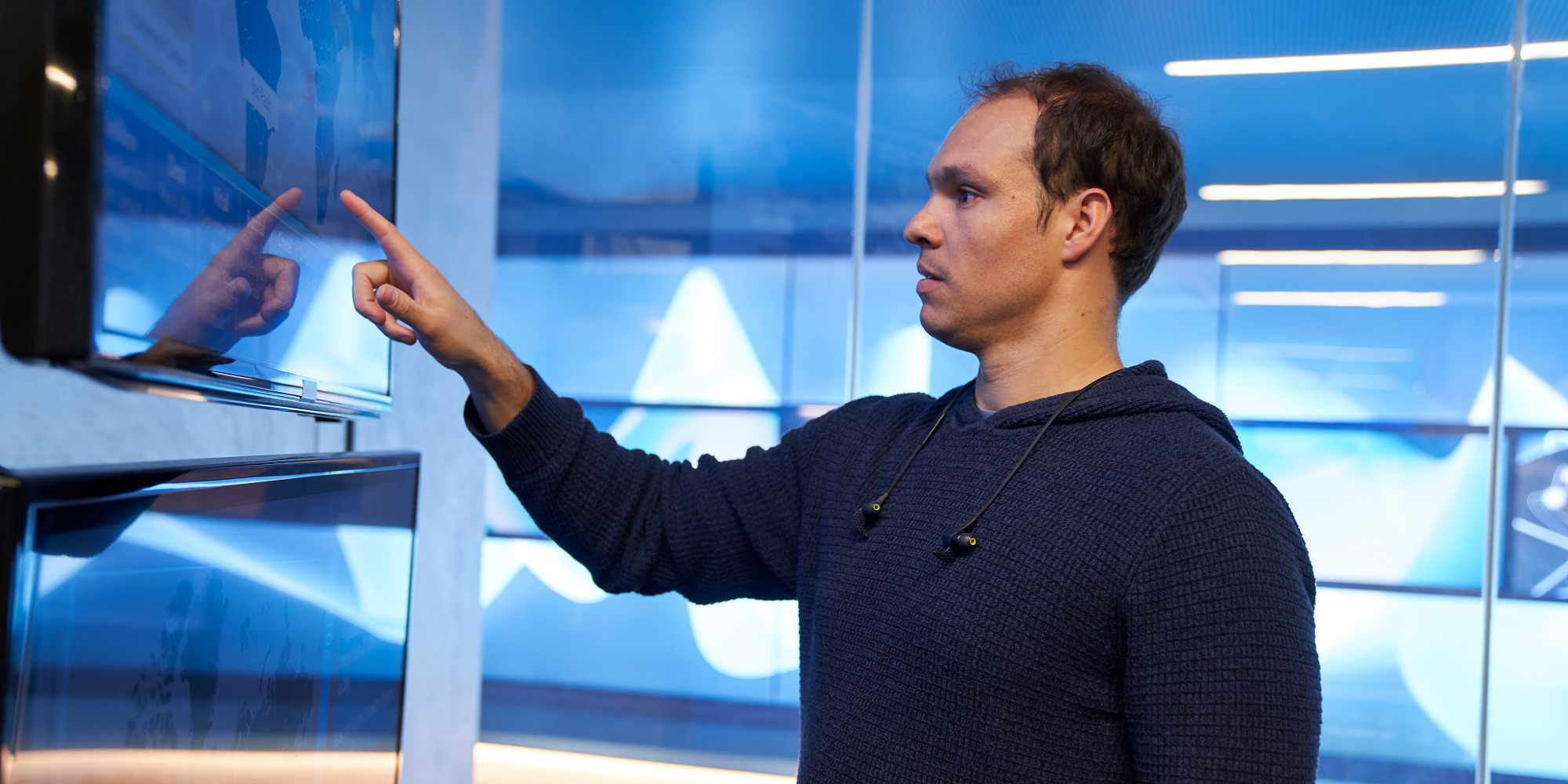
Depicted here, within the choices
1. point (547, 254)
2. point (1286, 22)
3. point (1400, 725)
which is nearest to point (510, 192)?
point (547, 254)

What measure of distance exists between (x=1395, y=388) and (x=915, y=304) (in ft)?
4.90

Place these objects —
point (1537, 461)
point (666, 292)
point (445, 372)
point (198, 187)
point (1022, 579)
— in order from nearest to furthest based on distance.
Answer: point (198, 187) < point (1022, 579) < point (445, 372) < point (1537, 461) < point (666, 292)

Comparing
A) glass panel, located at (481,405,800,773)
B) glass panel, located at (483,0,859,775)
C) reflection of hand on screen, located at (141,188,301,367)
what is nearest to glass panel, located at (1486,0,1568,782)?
glass panel, located at (483,0,859,775)

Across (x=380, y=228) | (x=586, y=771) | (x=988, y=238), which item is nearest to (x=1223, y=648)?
(x=988, y=238)

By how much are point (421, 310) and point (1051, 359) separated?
0.70 m

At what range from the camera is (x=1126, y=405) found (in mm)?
1033

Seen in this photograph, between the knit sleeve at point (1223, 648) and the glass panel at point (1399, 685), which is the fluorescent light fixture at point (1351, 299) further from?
the knit sleeve at point (1223, 648)

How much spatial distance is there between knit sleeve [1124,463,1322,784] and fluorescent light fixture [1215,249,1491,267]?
7.88 ft

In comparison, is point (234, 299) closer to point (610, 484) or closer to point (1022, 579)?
point (610, 484)

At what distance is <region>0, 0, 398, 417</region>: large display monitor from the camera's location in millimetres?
455

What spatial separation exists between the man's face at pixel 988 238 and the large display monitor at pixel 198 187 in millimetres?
628

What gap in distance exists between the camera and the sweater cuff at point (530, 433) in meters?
1.09

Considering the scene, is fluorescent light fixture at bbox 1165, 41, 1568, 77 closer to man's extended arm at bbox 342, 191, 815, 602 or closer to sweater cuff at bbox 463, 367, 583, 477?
man's extended arm at bbox 342, 191, 815, 602

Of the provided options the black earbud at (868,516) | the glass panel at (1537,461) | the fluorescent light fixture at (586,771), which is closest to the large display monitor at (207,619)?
the black earbud at (868,516)
